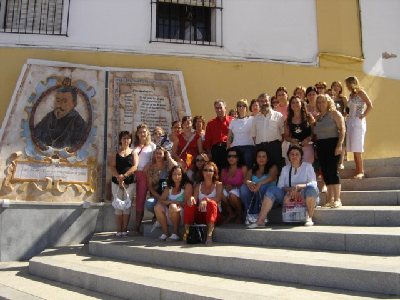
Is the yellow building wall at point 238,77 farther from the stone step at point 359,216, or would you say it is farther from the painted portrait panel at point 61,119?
the stone step at point 359,216

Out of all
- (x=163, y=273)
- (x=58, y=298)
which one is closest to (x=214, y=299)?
(x=163, y=273)

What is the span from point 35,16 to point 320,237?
7.34 meters

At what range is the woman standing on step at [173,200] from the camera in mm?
6234

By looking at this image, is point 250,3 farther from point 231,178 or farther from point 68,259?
point 68,259

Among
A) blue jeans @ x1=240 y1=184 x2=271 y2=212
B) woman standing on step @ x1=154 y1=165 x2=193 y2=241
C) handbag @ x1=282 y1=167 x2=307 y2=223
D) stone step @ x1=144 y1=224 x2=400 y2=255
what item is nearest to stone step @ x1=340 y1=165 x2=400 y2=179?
blue jeans @ x1=240 y1=184 x2=271 y2=212

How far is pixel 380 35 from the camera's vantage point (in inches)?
426

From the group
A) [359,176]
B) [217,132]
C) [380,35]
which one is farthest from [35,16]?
[380,35]

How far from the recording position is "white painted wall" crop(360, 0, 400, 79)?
1066cm

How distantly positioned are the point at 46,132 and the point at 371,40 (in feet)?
25.7

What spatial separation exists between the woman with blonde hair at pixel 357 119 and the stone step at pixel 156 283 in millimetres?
3552

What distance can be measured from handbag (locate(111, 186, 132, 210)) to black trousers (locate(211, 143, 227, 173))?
1.50m

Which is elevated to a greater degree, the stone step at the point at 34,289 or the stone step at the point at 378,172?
the stone step at the point at 378,172

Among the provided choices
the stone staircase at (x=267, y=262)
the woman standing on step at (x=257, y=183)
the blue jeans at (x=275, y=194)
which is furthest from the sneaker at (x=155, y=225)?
the blue jeans at (x=275, y=194)

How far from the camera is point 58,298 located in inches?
192
